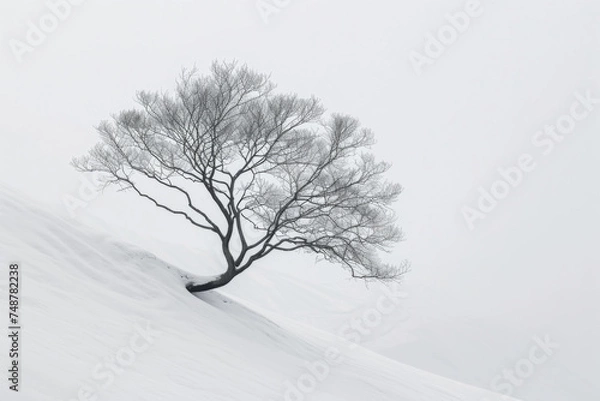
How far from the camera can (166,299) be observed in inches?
476

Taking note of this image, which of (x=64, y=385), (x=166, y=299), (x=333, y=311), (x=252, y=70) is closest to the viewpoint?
(x=64, y=385)

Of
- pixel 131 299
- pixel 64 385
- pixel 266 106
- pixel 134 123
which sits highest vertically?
pixel 266 106

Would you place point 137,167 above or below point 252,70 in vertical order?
below

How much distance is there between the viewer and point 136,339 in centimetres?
858

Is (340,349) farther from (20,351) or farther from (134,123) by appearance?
(20,351)

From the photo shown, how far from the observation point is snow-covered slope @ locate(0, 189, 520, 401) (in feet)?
21.1

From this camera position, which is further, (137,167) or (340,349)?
(340,349)

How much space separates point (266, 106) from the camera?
14180mm

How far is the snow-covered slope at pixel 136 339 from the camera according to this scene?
6.43 m

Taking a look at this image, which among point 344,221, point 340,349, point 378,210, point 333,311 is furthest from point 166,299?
point 333,311

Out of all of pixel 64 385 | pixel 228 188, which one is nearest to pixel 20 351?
pixel 64 385

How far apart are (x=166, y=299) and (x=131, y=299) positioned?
1.18m

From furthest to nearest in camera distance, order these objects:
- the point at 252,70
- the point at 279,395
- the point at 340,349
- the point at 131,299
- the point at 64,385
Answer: the point at 340,349, the point at 252,70, the point at 131,299, the point at 279,395, the point at 64,385

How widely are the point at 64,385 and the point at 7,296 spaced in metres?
2.74
